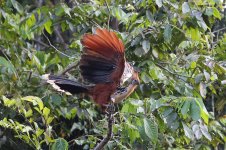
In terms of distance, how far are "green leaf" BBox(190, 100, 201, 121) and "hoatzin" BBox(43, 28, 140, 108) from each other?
0.71 ft

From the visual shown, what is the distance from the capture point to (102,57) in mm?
1457

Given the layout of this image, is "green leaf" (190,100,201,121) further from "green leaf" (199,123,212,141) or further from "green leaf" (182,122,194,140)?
"green leaf" (199,123,212,141)

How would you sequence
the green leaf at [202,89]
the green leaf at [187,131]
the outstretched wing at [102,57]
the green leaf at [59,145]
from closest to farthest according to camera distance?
1. the outstretched wing at [102,57]
2. the green leaf at [59,145]
3. the green leaf at [187,131]
4. the green leaf at [202,89]

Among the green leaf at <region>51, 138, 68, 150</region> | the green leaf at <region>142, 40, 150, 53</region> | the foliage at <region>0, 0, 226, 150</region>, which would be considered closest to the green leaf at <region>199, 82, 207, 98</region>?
the foliage at <region>0, 0, 226, 150</region>

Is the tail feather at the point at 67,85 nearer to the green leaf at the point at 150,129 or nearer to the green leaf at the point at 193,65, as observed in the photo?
the green leaf at the point at 150,129

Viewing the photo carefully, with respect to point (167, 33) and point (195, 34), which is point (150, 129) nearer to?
point (167, 33)

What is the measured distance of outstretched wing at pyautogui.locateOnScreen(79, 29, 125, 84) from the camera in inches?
55.5

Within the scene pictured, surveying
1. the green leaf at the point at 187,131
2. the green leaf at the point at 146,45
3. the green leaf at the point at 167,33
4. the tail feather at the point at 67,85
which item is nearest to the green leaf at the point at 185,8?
the green leaf at the point at 167,33

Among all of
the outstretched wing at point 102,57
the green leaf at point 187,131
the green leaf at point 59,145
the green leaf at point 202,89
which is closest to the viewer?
the outstretched wing at point 102,57

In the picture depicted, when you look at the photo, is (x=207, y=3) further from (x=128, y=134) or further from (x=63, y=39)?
(x=63, y=39)

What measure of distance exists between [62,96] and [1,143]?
2.05 ft

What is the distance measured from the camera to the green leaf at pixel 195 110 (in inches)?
61.5

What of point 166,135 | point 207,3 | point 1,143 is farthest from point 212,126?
point 1,143

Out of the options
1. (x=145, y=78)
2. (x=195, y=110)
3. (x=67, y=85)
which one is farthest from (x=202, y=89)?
(x=67, y=85)
